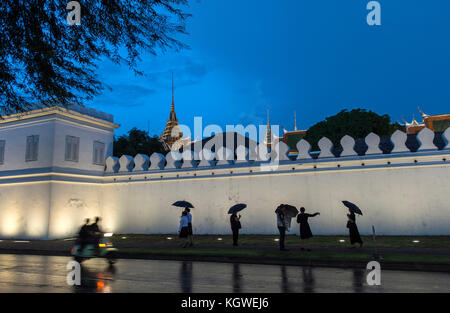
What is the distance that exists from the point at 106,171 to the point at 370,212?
14.5 metres

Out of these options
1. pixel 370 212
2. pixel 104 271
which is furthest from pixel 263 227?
pixel 104 271

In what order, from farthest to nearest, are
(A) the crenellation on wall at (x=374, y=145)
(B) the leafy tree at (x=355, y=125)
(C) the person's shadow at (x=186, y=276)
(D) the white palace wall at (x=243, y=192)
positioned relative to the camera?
1. (B) the leafy tree at (x=355, y=125)
2. (A) the crenellation on wall at (x=374, y=145)
3. (D) the white palace wall at (x=243, y=192)
4. (C) the person's shadow at (x=186, y=276)

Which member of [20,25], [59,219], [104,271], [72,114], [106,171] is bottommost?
[104,271]

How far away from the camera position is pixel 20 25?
760 centimetres

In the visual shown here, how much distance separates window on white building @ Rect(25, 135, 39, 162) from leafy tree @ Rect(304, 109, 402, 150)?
28901mm

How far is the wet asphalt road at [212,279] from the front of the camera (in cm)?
677

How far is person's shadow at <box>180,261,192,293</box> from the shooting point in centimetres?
681

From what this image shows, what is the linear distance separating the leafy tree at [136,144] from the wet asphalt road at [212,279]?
1046 inches

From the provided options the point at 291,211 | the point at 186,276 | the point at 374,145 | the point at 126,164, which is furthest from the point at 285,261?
the point at 126,164

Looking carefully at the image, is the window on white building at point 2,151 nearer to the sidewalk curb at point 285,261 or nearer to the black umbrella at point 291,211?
the sidewalk curb at point 285,261

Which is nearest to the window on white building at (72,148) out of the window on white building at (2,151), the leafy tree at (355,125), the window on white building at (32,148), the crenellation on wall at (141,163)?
the window on white building at (32,148)

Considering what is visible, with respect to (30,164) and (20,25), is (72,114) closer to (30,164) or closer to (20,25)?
(30,164)

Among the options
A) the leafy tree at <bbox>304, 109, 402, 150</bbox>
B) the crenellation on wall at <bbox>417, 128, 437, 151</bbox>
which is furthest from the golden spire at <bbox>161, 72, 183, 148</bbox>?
the crenellation on wall at <bbox>417, 128, 437, 151</bbox>

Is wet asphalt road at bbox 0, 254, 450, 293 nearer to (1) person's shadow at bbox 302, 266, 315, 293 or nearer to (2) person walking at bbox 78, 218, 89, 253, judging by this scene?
(1) person's shadow at bbox 302, 266, 315, 293
